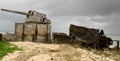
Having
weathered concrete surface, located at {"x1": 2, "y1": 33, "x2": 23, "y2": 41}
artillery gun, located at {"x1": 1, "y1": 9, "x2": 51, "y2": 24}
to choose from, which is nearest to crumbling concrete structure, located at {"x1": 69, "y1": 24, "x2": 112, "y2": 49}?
artillery gun, located at {"x1": 1, "y1": 9, "x2": 51, "y2": 24}

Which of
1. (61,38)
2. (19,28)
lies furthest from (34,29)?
(61,38)

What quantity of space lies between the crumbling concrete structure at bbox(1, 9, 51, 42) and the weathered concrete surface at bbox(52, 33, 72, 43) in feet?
2.48

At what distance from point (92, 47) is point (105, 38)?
1.72 m

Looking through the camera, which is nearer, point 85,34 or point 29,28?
point 85,34

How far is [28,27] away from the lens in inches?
1070

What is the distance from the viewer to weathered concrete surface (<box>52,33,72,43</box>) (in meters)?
25.7

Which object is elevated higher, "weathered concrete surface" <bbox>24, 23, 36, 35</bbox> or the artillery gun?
the artillery gun

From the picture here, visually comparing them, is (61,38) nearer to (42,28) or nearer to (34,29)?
(42,28)

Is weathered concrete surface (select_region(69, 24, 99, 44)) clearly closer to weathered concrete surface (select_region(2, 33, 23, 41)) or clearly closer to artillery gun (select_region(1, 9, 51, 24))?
artillery gun (select_region(1, 9, 51, 24))

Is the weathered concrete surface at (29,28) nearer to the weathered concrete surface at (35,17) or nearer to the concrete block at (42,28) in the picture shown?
the concrete block at (42,28)

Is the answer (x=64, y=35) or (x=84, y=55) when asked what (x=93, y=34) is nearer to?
(x=64, y=35)

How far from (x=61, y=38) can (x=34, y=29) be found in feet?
8.63

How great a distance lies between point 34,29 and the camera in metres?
26.9

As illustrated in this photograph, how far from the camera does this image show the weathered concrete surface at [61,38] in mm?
25719
